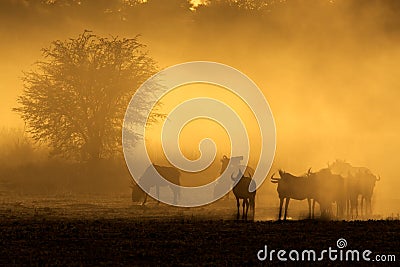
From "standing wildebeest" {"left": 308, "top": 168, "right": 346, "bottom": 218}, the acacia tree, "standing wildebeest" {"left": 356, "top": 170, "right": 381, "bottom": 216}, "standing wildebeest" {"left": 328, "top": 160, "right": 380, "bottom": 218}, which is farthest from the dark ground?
the acacia tree

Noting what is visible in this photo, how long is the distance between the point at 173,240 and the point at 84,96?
3800cm

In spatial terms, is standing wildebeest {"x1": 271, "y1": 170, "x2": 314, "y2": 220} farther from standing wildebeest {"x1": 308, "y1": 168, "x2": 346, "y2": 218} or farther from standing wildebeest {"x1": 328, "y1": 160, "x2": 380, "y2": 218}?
standing wildebeest {"x1": 328, "y1": 160, "x2": 380, "y2": 218}

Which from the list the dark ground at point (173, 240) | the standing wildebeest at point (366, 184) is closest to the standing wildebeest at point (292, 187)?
the standing wildebeest at point (366, 184)

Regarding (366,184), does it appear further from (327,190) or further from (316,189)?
(316,189)

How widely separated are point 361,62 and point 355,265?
488 ft

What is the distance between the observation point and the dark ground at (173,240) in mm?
20109

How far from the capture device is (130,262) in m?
19.7

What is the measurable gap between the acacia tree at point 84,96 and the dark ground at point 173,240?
26535mm

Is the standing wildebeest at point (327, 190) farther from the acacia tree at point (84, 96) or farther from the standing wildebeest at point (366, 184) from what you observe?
the acacia tree at point (84, 96)

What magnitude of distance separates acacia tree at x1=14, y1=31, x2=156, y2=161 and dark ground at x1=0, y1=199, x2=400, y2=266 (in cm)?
2653

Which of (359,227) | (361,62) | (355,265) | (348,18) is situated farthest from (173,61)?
(355,265)

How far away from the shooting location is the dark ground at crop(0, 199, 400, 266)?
20109 millimetres

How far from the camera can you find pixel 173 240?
23.4 m

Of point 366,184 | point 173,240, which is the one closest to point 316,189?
point 366,184
